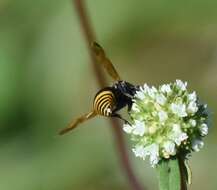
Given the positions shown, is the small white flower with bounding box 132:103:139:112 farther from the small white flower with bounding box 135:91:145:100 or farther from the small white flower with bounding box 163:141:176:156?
the small white flower with bounding box 163:141:176:156

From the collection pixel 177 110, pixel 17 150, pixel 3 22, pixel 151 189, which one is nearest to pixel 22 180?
pixel 17 150

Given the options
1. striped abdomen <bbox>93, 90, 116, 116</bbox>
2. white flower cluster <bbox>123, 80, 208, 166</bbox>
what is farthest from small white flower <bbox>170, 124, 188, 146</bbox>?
striped abdomen <bbox>93, 90, 116, 116</bbox>

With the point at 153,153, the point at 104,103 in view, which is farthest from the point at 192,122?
the point at 104,103

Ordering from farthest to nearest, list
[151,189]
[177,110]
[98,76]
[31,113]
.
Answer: [31,113]
[151,189]
[98,76]
[177,110]

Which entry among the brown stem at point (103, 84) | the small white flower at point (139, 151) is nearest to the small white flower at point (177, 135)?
the small white flower at point (139, 151)

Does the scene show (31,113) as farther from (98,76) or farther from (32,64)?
(98,76)

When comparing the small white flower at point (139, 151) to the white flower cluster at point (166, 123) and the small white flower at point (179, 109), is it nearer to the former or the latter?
the white flower cluster at point (166, 123)
